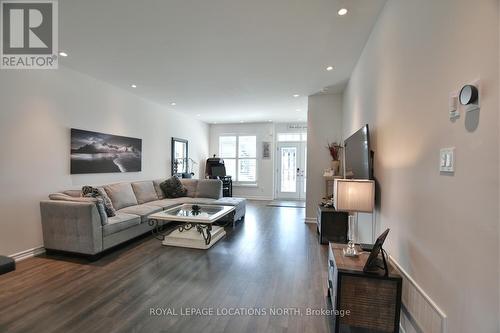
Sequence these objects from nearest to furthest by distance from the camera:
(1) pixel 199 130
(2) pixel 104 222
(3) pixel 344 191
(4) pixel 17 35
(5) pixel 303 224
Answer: (3) pixel 344 191 → (4) pixel 17 35 → (2) pixel 104 222 → (5) pixel 303 224 → (1) pixel 199 130

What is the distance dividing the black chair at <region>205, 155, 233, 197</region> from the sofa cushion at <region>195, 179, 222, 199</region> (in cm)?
243

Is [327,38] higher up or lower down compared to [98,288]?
higher up

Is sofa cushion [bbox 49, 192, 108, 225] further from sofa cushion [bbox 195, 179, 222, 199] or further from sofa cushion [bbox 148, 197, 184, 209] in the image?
sofa cushion [bbox 195, 179, 222, 199]

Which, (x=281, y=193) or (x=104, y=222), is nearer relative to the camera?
(x=104, y=222)

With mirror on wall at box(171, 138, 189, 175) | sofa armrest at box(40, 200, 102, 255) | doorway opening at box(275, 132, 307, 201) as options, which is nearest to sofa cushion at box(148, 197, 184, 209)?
sofa armrest at box(40, 200, 102, 255)

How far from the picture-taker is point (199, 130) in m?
8.21

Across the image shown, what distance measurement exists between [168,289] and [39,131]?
9.63 feet

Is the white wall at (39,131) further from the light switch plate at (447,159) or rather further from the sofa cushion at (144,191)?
the light switch plate at (447,159)

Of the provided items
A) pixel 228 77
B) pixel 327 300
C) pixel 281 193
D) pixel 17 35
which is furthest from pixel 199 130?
pixel 327 300

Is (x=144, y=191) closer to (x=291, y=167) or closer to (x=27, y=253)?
→ (x=27, y=253)

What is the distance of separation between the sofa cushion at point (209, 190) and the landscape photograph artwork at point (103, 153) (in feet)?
4.68

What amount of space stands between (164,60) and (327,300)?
3660mm

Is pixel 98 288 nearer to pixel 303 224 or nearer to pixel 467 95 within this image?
pixel 467 95

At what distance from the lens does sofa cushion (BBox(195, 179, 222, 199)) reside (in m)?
5.60
